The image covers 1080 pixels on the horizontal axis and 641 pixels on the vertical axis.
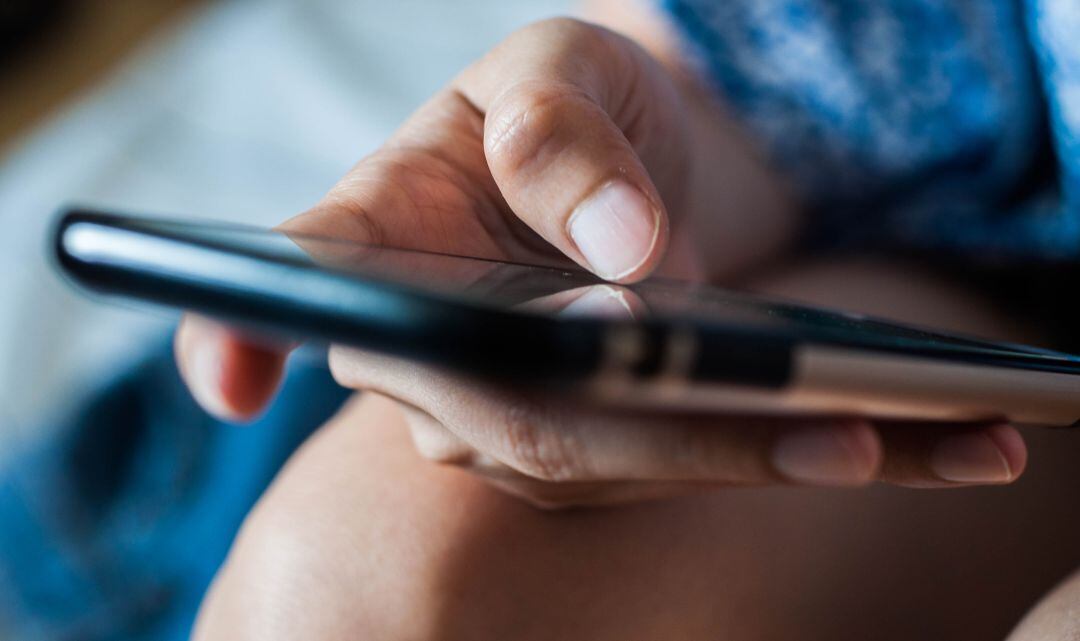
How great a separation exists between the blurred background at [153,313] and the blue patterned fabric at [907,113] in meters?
0.36

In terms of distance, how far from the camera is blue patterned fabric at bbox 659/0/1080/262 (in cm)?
55

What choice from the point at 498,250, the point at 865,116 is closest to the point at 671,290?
the point at 498,250

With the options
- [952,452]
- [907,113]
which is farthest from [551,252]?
[907,113]

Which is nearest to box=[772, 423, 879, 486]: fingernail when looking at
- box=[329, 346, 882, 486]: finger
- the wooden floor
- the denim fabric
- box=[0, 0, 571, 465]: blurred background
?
box=[329, 346, 882, 486]: finger

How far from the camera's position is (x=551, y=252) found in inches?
15.0

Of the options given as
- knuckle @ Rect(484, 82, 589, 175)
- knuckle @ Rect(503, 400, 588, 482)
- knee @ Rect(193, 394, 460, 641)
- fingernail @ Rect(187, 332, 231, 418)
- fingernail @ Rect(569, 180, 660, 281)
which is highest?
knuckle @ Rect(484, 82, 589, 175)

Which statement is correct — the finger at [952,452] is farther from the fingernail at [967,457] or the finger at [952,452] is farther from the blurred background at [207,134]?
the blurred background at [207,134]

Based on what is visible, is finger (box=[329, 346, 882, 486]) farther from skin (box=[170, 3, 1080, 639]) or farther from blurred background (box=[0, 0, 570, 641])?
blurred background (box=[0, 0, 570, 641])

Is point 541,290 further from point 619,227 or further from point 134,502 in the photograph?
point 134,502

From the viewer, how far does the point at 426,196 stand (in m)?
0.38

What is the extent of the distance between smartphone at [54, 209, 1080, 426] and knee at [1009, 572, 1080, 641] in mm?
85

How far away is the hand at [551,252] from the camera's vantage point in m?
0.27

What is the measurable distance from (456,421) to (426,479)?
9 centimetres

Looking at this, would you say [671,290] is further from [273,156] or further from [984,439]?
[273,156]
